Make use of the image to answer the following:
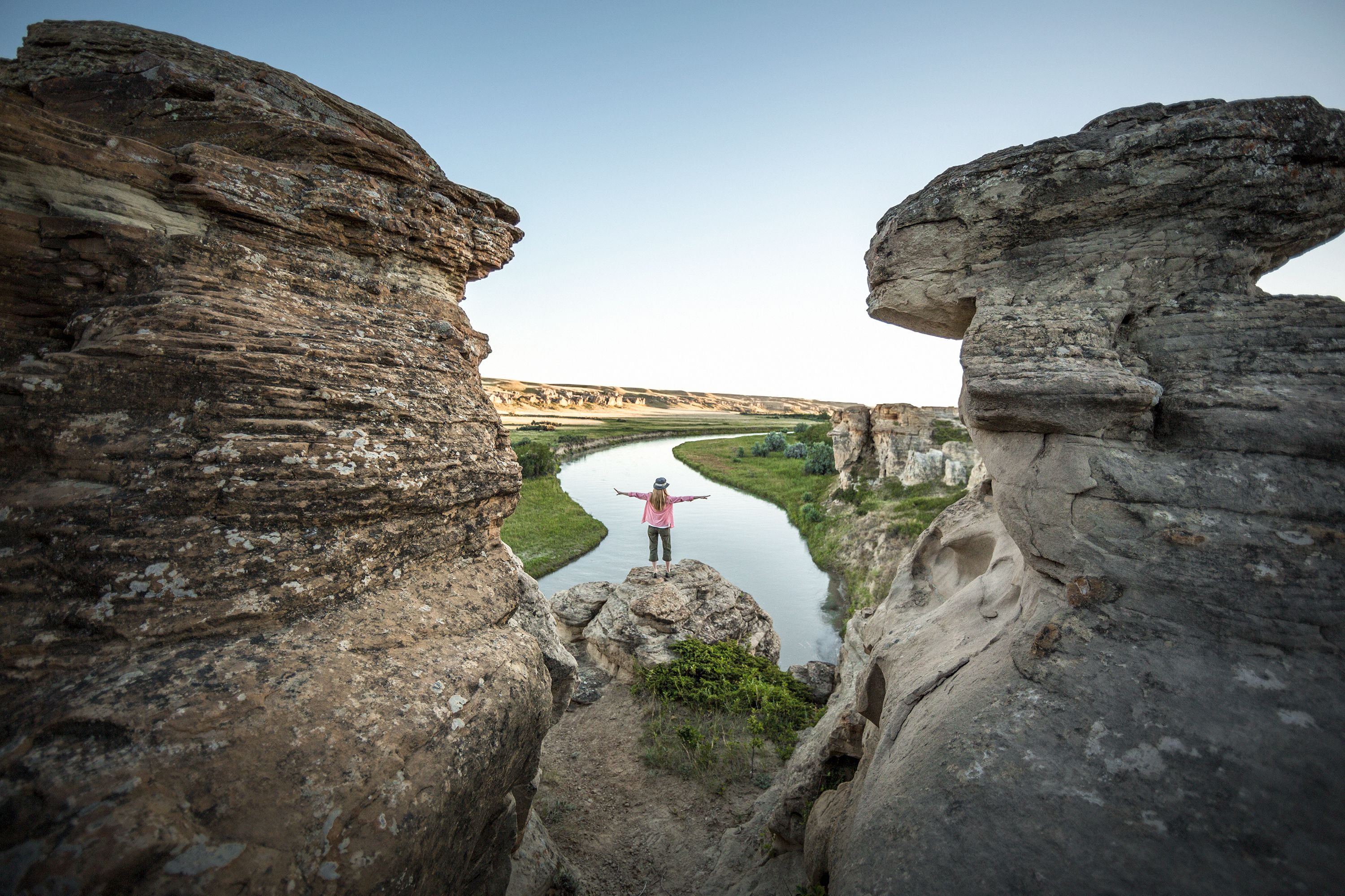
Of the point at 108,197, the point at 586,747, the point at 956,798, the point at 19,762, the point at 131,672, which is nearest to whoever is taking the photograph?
the point at 19,762

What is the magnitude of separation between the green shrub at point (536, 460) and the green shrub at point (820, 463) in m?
19.8

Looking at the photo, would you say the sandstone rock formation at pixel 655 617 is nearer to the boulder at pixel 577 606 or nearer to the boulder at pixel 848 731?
the boulder at pixel 577 606

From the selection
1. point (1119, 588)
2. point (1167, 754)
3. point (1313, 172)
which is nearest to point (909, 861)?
point (1167, 754)

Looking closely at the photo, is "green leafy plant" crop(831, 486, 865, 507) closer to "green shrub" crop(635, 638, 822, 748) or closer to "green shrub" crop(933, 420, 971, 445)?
"green shrub" crop(933, 420, 971, 445)

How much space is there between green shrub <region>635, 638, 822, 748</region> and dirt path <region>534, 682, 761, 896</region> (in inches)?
36.9

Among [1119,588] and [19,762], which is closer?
[19,762]

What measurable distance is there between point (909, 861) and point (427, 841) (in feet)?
10.9

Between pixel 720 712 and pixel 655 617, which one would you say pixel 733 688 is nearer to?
pixel 720 712

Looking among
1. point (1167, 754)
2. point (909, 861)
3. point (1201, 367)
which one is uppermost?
point (1201, 367)

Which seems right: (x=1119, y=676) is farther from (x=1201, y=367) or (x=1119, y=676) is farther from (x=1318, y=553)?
(x=1201, y=367)

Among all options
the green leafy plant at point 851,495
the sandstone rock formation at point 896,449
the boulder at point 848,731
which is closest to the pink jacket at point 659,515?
the boulder at point 848,731

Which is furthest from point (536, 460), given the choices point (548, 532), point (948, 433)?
point (948, 433)

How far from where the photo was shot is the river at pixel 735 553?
57.2 feet

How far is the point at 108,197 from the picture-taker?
424 cm
